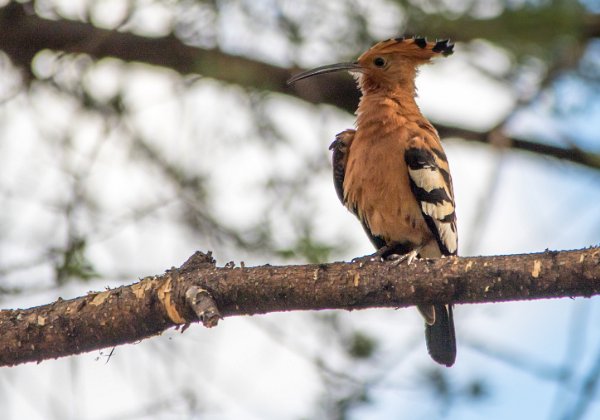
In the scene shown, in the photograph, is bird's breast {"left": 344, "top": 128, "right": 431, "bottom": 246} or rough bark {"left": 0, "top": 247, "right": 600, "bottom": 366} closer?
rough bark {"left": 0, "top": 247, "right": 600, "bottom": 366}

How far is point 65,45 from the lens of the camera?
6.33 meters

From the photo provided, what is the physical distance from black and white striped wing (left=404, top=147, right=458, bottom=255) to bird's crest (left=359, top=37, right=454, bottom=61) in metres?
0.71

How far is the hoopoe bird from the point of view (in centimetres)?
432

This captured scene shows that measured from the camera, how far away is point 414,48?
4.88 m

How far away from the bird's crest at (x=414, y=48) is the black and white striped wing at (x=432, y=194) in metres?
0.71

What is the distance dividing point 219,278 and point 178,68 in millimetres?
3683

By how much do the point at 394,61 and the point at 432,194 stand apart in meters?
0.91

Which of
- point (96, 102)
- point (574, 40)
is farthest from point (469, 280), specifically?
point (96, 102)

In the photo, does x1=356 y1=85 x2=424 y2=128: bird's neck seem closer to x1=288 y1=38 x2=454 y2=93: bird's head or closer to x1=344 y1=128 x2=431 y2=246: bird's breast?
x1=288 y1=38 x2=454 y2=93: bird's head

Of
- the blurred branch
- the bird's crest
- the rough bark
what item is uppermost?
the blurred branch

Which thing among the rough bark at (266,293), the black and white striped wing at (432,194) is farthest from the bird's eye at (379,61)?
the rough bark at (266,293)

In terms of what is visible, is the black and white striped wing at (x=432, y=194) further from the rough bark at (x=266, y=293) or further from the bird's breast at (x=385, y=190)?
the rough bark at (x=266, y=293)

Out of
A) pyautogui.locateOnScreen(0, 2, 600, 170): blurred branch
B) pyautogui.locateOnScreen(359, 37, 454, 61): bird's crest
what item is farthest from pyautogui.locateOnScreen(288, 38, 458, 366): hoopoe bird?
pyautogui.locateOnScreen(0, 2, 600, 170): blurred branch

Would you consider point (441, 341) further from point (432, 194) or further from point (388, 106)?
point (388, 106)
